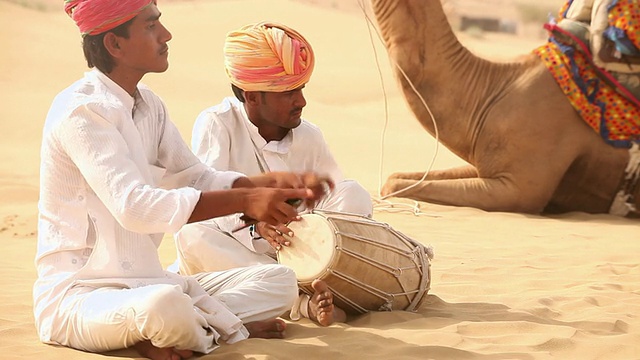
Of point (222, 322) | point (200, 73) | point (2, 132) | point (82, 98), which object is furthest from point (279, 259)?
point (200, 73)

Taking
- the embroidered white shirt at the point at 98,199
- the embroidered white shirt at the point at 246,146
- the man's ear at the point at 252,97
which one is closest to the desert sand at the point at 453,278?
the embroidered white shirt at the point at 98,199

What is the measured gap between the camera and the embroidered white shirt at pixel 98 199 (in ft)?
12.2

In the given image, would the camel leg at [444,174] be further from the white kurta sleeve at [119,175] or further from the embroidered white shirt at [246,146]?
the white kurta sleeve at [119,175]

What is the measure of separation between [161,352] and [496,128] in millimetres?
4932

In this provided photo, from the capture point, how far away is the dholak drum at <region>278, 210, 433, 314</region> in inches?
184

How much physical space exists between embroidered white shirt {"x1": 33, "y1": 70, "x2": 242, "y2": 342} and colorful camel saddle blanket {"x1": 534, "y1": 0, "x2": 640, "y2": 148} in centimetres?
461

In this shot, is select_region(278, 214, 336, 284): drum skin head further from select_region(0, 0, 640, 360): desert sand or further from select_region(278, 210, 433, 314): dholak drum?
select_region(0, 0, 640, 360): desert sand

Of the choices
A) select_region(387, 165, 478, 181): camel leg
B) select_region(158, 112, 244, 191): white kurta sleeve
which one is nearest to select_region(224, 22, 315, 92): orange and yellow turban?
select_region(158, 112, 244, 191): white kurta sleeve

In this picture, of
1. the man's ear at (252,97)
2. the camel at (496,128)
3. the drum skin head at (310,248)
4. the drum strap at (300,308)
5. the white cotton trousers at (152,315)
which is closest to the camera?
the white cotton trousers at (152,315)

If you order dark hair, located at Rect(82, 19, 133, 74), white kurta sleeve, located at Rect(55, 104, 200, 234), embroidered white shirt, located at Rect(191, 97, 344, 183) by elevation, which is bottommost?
embroidered white shirt, located at Rect(191, 97, 344, 183)

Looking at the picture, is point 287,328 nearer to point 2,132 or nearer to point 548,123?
point 548,123

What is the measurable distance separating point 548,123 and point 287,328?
4.14m

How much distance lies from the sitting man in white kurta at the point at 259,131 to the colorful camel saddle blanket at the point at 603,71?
3.29 metres

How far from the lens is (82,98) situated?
392 cm
